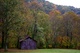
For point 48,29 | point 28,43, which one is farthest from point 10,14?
point 48,29

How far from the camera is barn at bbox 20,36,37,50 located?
53.7m

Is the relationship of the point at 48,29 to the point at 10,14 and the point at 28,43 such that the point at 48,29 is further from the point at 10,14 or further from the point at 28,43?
the point at 10,14

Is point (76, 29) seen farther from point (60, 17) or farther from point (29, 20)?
point (29, 20)

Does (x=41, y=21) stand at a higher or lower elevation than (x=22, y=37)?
higher

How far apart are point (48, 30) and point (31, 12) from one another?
9562mm

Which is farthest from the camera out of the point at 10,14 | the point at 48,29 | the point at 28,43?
the point at 48,29

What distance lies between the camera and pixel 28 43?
179 feet

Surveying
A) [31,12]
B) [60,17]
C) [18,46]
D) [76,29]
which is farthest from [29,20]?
[76,29]

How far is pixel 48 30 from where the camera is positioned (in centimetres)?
6125

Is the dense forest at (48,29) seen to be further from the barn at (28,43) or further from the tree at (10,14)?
the tree at (10,14)

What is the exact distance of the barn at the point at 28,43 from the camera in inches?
2114

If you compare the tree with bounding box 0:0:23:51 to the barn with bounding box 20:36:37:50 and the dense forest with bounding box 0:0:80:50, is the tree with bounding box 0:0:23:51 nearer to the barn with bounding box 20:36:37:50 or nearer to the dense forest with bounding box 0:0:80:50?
the dense forest with bounding box 0:0:80:50

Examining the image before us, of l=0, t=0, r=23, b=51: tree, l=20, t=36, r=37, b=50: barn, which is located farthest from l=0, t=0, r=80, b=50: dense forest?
l=0, t=0, r=23, b=51: tree

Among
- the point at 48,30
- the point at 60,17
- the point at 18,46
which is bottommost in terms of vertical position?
the point at 18,46
